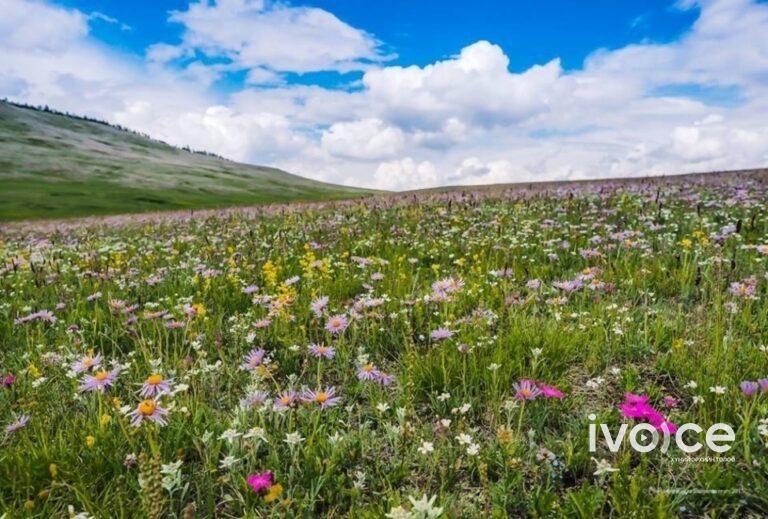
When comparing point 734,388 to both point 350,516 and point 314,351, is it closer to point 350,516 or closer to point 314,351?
point 350,516

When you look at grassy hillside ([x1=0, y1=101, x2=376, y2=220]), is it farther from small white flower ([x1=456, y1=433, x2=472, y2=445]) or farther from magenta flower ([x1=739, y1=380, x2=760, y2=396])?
magenta flower ([x1=739, y1=380, x2=760, y2=396])

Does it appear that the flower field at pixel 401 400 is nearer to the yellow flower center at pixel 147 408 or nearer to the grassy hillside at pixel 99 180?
the yellow flower center at pixel 147 408

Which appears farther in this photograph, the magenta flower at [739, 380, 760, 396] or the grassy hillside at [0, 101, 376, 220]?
the grassy hillside at [0, 101, 376, 220]

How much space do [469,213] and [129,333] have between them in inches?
355

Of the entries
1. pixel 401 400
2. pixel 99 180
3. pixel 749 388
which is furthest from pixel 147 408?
pixel 99 180

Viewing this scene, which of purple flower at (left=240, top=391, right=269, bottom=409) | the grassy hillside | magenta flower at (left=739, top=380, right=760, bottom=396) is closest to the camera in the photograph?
magenta flower at (left=739, top=380, right=760, bottom=396)

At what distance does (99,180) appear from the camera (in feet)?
409

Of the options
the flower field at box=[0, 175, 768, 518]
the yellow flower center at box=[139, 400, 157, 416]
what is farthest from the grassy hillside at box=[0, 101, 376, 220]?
the yellow flower center at box=[139, 400, 157, 416]

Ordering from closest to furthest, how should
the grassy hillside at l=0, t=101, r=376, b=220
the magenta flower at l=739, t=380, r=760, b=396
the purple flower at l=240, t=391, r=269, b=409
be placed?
1. the magenta flower at l=739, t=380, r=760, b=396
2. the purple flower at l=240, t=391, r=269, b=409
3. the grassy hillside at l=0, t=101, r=376, b=220

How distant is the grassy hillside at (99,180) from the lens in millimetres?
91312
